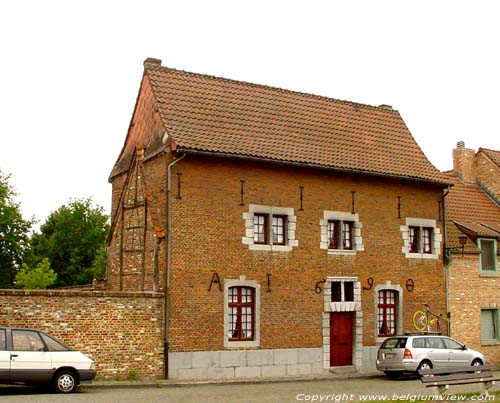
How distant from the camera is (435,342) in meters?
23.5

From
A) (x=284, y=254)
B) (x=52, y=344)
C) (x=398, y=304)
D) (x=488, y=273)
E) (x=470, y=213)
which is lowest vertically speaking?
(x=52, y=344)

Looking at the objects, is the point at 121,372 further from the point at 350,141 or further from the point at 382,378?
the point at 350,141

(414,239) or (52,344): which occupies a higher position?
(414,239)

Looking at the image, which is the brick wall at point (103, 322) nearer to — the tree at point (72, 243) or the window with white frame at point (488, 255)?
the window with white frame at point (488, 255)

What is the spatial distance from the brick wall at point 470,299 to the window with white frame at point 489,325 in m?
0.29

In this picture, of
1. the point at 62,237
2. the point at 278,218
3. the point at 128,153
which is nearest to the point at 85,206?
the point at 62,237

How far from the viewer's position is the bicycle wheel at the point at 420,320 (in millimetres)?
26688

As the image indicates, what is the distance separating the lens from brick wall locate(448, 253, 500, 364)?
27922 mm

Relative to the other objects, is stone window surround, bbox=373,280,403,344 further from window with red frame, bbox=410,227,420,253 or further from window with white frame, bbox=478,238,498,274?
window with white frame, bbox=478,238,498,274

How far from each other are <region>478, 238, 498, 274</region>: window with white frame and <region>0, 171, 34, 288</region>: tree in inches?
1470

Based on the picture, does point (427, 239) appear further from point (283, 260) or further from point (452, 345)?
point (283, 260)

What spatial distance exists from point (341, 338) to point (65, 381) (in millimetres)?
10751

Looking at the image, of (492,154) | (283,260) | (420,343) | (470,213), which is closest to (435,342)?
(420,343)

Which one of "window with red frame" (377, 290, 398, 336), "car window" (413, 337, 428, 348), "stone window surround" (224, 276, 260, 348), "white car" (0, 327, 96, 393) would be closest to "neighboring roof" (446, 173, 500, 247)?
"window with red frame" (377, 290, 398, 336)
